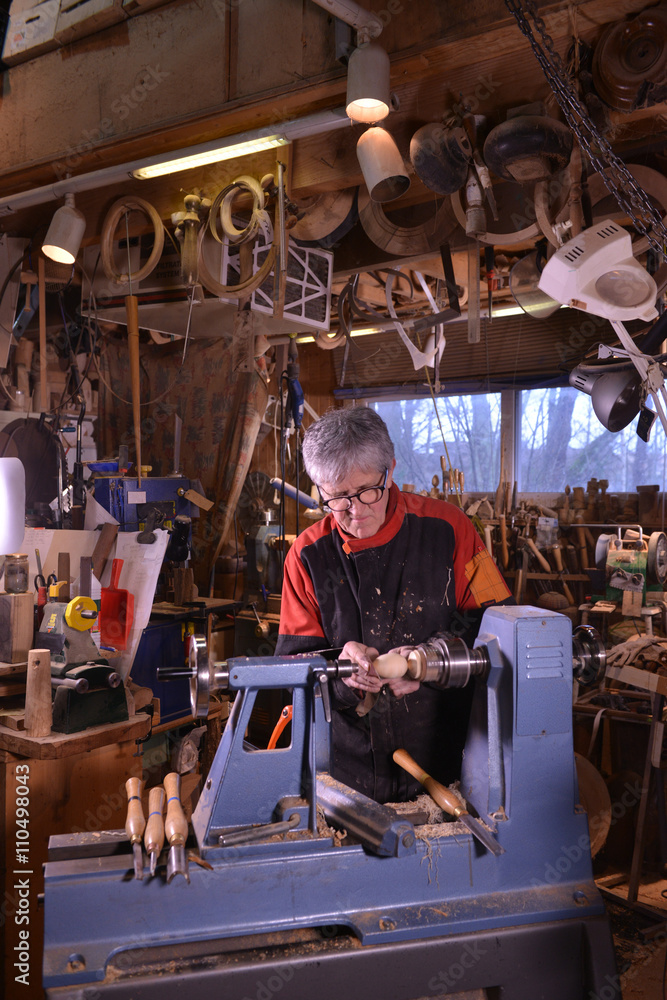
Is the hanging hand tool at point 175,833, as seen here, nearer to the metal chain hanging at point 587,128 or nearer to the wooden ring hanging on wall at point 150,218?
the metal chain hanging at point 587,128

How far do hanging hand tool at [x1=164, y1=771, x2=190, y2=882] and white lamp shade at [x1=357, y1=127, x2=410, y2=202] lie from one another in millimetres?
1898

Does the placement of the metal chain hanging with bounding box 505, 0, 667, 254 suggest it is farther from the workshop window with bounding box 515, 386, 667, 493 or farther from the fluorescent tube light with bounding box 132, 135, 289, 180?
the workshop window with bounding box 515, 386, 667, 493

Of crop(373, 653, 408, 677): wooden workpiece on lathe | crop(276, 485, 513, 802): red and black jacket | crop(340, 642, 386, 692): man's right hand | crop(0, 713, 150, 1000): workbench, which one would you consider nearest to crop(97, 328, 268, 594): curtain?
crop(0, 713, 150, 1000): workbench

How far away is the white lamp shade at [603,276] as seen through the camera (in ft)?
Result: 6.05

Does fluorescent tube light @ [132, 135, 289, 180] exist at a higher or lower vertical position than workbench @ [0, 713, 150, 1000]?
higher

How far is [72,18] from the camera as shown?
10.4 ft

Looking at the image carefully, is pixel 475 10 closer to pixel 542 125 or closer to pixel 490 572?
pixel 542 125

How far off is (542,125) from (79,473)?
279 centimetres

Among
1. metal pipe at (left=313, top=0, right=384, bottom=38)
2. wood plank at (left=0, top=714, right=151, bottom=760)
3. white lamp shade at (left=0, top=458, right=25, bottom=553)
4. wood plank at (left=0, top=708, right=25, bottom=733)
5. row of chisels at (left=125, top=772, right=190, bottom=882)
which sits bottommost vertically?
wood plank at (left=0, top=714, right=151, bottom=760)

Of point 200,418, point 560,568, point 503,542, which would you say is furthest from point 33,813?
point 560,568

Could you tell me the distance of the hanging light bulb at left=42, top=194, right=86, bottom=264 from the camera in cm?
312

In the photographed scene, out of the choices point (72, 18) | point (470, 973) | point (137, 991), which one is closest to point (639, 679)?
point (470, 973)

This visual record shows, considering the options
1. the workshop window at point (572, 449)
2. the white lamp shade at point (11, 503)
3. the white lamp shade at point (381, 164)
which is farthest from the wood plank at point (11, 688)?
the workshop window at point (572, 449)

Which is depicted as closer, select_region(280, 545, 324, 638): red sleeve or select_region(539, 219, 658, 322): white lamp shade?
select_region(539, 219, 658, 322): white lamp shade
